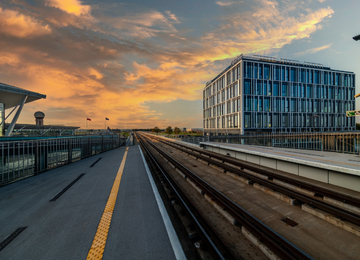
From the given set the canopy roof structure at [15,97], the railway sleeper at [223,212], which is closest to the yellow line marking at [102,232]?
the railway sleeper at [223,212]

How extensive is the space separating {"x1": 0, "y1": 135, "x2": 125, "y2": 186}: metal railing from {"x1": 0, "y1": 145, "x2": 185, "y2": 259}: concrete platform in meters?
1.20

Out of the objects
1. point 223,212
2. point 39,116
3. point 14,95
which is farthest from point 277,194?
point 39,116

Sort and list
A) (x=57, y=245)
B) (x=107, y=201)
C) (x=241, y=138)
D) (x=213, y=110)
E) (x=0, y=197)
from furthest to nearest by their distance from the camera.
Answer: (x=213, y=110) → (x=241, y=138) → (x=0, y=197) → (x=107, y=201) → (x=57, y=245)

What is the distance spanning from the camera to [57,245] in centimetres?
330

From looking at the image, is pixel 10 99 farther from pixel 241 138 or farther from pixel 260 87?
pixel 260 87

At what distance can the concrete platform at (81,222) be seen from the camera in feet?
10.3

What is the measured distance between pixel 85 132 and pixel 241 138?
99.6 feet

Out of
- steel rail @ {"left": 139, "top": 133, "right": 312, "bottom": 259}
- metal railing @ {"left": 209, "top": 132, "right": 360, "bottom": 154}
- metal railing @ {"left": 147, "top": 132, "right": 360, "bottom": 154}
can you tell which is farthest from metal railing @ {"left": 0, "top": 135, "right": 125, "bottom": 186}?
metal railing @ {"left": 209, "top": 132, "right": 360, "bottom": 154}

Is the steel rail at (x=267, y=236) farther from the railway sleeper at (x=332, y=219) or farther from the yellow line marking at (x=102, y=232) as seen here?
the yellow line marking at (x=102, y=232)

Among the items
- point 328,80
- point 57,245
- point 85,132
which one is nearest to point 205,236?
point 57,245

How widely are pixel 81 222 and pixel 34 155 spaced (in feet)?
26.3

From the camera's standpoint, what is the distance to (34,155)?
29.5 feet

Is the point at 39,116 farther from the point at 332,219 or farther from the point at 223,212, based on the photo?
the point at 332,219

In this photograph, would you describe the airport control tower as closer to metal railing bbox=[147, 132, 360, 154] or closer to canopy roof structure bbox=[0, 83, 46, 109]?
canopy roof structure bbox=[0, 83, 46, 109]
